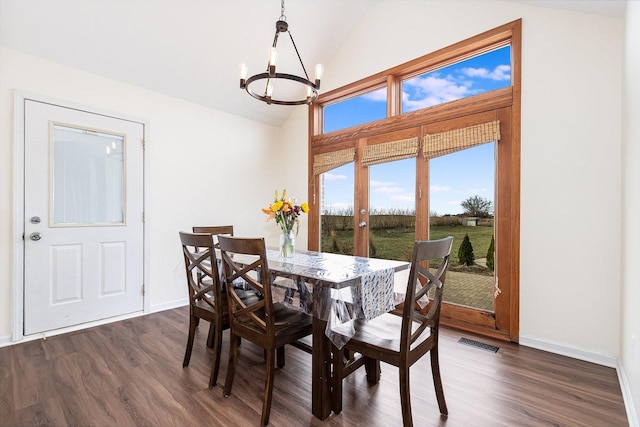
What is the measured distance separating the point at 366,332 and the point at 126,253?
9.32ft

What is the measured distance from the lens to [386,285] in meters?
1.85

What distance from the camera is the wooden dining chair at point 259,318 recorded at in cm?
163

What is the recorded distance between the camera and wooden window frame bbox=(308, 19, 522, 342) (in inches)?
103

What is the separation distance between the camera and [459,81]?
3.06 meters

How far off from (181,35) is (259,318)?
300 cm

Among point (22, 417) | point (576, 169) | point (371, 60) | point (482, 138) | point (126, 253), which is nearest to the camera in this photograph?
point (22, 417)

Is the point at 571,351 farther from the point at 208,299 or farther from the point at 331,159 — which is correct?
the point at 331,159

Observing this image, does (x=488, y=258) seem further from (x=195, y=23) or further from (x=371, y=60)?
(x=195, y=23)

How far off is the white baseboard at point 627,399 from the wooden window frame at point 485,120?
667mm

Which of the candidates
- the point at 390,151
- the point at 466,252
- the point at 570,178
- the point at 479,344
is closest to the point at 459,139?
the point at 390,151

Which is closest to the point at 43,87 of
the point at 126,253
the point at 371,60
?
the point at 126,253

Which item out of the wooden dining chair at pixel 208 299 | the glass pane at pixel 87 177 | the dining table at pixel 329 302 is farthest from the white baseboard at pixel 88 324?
the dining table at pixel 329 302

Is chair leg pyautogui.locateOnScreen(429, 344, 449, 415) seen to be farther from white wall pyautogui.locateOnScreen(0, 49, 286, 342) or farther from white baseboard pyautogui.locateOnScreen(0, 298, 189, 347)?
white baseboard pyautogui.locateOnScreen(0, 298, 189, 347)

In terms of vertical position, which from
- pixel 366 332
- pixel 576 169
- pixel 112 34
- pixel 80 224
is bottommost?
pixel 366 332
